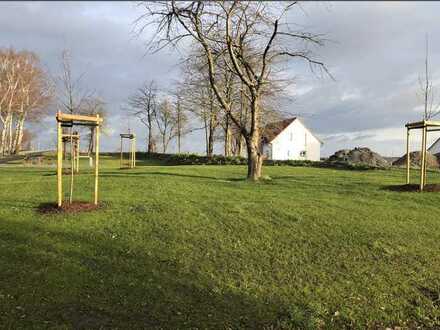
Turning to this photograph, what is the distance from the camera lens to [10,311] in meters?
4.69

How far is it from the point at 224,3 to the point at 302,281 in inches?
428

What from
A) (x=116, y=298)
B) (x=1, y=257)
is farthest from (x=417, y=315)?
(x=1, y=257)

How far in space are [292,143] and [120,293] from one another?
53018 mm

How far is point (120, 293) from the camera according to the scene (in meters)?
5.29

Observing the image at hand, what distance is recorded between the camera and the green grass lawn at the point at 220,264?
4.91m

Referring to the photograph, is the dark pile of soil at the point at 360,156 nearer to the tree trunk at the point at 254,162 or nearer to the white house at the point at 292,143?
the tree trunk at the point at 254,162

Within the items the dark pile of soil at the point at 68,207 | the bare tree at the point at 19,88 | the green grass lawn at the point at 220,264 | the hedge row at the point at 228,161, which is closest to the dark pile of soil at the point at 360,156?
the hedge row at the point at 228,161

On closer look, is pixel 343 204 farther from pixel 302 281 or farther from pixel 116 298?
pixel 116 298

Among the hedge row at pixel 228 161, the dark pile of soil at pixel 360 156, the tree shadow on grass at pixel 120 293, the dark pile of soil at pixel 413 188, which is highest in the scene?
the dark pile of soil at pixel 360 156

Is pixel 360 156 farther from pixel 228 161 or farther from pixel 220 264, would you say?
pixel 220 264

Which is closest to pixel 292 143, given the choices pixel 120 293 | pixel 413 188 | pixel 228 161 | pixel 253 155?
pixel 228 161

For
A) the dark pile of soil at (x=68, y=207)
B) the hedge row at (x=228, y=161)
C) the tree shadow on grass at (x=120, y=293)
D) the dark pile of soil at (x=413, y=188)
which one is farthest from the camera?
Result: the hedge row at (x=228, y=161)

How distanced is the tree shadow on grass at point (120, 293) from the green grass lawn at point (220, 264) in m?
0.02

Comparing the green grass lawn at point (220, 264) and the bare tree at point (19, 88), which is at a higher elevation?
the bare tree at point (19, 88)
